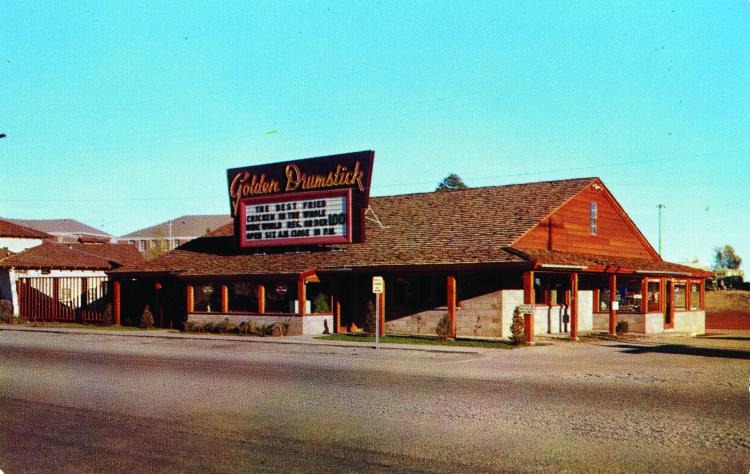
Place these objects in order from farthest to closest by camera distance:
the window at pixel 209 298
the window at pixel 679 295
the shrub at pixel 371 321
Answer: the window at pixel 679 295 → the window at pixel 209 298 → the shrub at pixel 371 321

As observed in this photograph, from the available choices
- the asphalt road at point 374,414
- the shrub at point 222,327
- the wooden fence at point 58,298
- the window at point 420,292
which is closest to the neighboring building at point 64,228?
the wooden fence at point 58,298

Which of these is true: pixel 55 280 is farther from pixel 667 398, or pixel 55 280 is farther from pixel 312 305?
pixel 667 398

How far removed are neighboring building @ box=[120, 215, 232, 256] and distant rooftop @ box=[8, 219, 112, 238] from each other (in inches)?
401

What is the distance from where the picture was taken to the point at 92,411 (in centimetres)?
1265

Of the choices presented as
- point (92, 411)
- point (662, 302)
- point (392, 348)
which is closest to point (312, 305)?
point (392, 348)

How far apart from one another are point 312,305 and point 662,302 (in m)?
16.8

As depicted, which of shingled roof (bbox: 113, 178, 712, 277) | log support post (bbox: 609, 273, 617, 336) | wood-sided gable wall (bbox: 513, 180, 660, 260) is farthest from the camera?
wood-sided gable wall (bbox: 513, 180, 660, 260)

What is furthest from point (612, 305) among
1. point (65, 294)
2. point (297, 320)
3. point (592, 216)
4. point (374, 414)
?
point (65, 294)

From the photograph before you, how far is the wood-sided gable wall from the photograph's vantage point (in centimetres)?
3209

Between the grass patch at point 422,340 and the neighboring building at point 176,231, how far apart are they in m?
84.8

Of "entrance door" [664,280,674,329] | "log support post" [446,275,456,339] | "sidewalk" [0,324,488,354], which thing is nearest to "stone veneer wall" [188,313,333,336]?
"sidewalk" [0,324,488,354]

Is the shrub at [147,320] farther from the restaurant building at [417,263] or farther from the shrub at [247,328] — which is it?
the shrub at [247,328]

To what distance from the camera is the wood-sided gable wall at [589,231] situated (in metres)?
32.1

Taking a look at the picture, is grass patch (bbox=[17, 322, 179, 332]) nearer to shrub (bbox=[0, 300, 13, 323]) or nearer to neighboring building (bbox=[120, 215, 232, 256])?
shrub (bbox=[0, 300, 13, 323])
